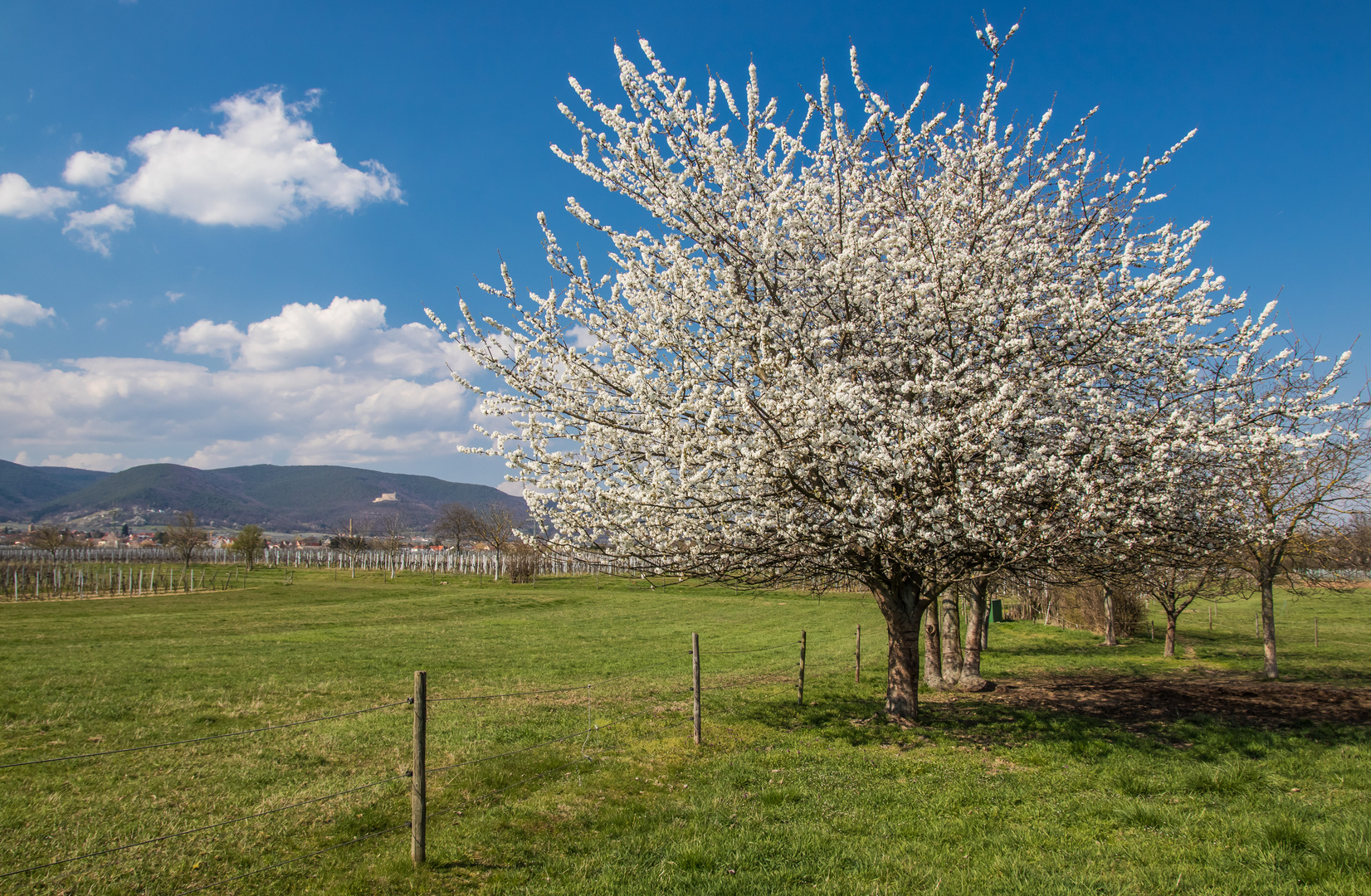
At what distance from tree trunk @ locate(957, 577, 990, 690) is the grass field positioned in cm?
166

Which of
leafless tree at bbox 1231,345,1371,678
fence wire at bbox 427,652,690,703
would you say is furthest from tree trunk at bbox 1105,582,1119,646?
fence wire at bbox 427,652,690,703

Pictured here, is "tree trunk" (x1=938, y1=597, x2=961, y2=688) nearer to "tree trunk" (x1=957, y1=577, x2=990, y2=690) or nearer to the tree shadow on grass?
"tree trunk" (x1=957, y1=577, x2=990, y2=690)

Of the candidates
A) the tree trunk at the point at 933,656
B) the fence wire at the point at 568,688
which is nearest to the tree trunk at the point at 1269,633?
the tree trunk at the point at 933,656

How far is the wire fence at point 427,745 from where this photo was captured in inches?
230

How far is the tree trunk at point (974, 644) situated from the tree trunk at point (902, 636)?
599 cm

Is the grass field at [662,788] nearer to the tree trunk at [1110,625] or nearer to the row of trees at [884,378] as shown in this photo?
the row of trees at [884,378]

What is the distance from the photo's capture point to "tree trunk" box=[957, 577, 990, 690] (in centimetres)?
1656

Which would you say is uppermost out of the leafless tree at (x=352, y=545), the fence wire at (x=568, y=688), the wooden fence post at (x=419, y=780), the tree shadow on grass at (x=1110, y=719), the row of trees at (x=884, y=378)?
the row of trees at (x=884, y=378)

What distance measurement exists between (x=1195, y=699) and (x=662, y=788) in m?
12.6

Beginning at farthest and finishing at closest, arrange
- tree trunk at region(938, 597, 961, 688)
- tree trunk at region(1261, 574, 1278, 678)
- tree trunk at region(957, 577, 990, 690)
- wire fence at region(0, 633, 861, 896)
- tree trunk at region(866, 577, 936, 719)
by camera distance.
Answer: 1. tree trunk at region(1261, 574, 1278, 678)
2. tree trunk at region(938, 597, 961, 688)
3. tree trunk at region(957, 577, 990, 690)
4. tree trunk at region(866, 577, 936, 719)
5. wire fence at region(0, 633, 861, 896)

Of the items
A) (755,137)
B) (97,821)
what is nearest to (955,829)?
(755,137)

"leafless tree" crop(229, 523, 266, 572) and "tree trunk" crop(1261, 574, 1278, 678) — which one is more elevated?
"tree trunk" crop(1261, 574, 1278, 678)

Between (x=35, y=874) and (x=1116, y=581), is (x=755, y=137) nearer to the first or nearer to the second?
(x=1116, y=581)

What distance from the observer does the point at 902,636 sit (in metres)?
10.8
